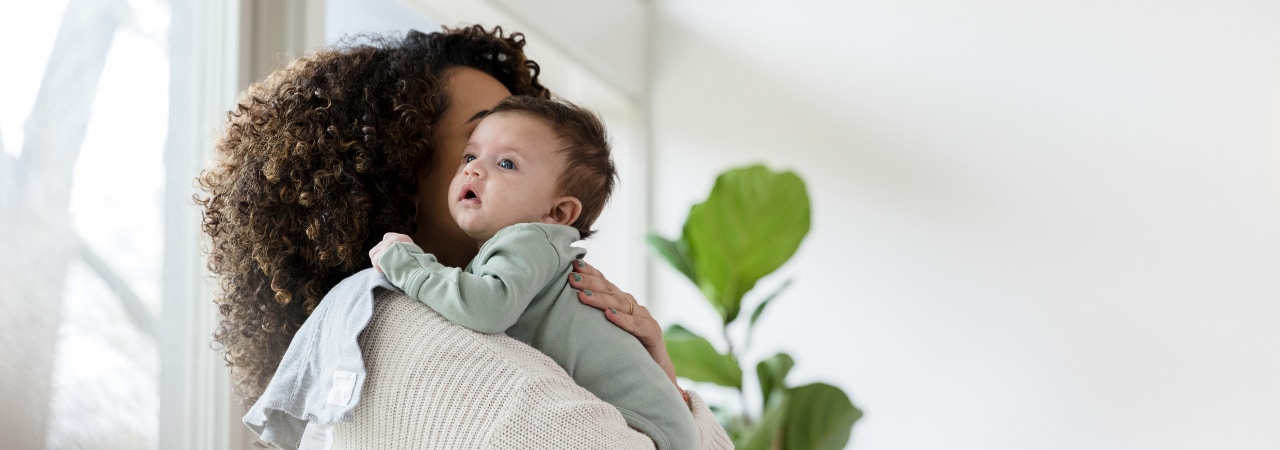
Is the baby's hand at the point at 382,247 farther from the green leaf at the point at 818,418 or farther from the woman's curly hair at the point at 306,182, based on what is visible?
the green leaf at the point at 818,418

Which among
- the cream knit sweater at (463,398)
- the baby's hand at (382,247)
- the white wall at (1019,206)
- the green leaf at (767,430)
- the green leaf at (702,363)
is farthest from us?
the white wall at (1019,206)

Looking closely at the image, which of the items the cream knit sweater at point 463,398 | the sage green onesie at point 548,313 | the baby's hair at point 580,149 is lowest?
the cream knit sweater at point 463,398

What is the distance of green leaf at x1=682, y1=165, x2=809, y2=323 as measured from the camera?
234 centimetres

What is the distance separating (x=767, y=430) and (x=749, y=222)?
1.59 ft

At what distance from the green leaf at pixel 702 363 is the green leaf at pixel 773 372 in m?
0.07

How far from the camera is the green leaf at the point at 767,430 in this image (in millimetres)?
2254

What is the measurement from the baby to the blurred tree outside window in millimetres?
436

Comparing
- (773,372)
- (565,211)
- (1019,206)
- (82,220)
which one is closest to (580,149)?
(565,211)

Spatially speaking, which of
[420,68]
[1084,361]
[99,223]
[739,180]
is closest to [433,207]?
[420,68]

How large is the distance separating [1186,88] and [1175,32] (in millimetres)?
153

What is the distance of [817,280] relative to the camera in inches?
115

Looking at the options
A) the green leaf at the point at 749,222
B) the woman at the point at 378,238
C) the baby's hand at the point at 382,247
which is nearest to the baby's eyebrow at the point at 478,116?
the woman at the point at 378,238

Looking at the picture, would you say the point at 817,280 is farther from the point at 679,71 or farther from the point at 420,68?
the point at 420,68

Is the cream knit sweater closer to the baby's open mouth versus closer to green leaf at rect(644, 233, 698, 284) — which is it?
the baby's open mouth
